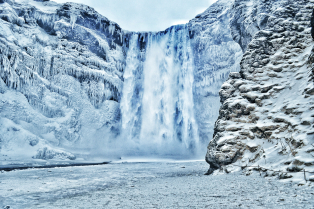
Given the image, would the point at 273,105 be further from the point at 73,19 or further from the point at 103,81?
the point at 73,19

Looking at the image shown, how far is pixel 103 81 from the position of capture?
20.7 metres

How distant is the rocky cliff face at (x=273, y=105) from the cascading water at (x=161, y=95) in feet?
46.9

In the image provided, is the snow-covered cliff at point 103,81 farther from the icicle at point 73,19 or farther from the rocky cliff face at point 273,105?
the rocky cliff face at point 273,105

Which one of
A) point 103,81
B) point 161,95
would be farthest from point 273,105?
point 103,81

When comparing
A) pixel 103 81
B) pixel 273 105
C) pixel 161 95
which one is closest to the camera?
pixel 273 105

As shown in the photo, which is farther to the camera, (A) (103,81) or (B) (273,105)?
(A) (103,81)

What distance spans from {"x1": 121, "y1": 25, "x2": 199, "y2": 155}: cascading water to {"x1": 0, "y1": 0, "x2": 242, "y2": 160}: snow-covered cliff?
109 millimetres

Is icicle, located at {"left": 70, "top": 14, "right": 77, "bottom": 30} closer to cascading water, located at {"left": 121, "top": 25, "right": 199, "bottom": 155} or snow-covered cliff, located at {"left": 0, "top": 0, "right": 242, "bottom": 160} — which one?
snow-covered cliff, located at {"left": 0, "top": 0, "right": 242, "bottom": 160}

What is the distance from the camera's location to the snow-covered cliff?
16.6 m

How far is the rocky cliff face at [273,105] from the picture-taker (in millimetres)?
4355

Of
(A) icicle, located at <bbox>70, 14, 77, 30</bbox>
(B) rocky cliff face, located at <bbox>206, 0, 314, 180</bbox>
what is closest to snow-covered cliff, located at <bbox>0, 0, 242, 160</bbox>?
(A) icicle, located at <bbox>70, 14, 77, 30</bbox>

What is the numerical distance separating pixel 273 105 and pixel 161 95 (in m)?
17.3

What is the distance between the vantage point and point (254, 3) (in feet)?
53.3

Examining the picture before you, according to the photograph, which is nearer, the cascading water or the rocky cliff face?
the rocky cliff face
